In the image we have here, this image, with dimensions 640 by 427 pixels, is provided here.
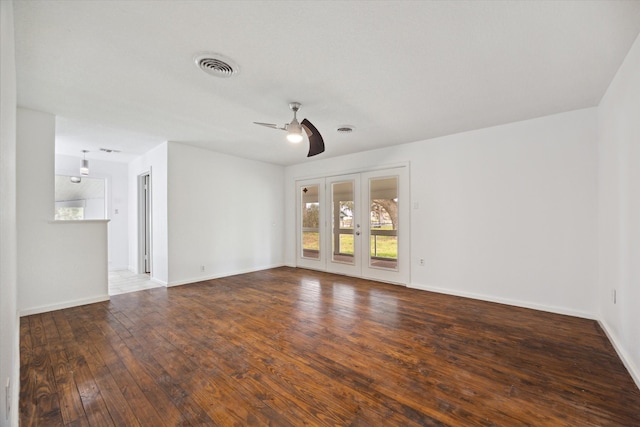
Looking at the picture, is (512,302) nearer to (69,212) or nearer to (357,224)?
(357,224)

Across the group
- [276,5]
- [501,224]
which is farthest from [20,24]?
[501,224]

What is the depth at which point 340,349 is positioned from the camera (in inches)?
99.1

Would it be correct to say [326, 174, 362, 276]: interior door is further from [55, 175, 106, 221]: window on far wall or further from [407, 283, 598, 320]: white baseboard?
[55, 175, 106, 221]: window on far wall

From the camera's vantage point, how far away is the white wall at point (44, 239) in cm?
337

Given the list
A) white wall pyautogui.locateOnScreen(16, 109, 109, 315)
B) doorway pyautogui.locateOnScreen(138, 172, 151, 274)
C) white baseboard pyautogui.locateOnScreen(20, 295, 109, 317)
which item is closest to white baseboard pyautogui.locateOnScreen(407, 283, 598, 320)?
white baseboard pyautogui.locateOnScreen(20, 295, 109, 317)

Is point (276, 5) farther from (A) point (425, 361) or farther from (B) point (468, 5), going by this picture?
(A) point (425, 361)

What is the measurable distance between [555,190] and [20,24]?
5.34m

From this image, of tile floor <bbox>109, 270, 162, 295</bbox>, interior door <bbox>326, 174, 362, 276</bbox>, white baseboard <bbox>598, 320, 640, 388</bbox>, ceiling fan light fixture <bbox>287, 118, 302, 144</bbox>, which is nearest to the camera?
white baseboard <bbox>598, 320, 640, 388</bbox>

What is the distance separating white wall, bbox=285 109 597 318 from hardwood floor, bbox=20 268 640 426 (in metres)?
0.39

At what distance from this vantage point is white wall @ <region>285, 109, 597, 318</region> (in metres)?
3.34

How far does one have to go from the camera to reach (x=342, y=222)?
19.2 feet

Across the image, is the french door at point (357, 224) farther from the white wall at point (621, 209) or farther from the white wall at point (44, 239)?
the white wall at point (44, 239)

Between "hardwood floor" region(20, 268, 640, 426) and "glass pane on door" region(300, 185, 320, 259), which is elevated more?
"glass pane on door" region(300, 185, 320, 259)

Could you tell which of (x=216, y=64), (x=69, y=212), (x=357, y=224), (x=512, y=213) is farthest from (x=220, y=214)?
(x=69, y=212)
